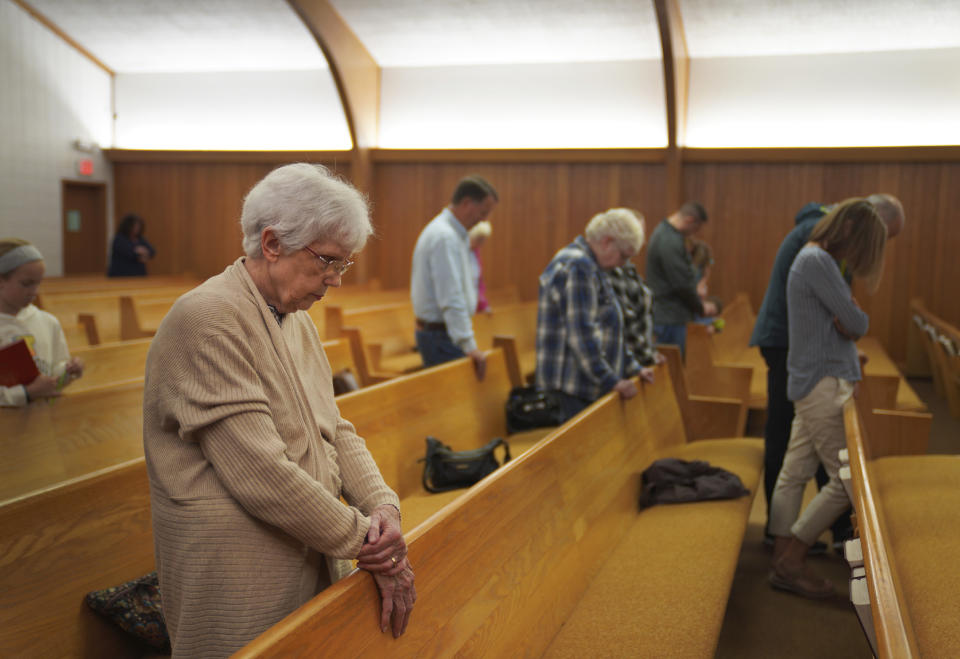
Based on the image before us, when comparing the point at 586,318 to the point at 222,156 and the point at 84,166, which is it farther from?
the point at 84,166

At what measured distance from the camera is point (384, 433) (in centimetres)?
320

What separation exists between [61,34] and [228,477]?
34.3ft

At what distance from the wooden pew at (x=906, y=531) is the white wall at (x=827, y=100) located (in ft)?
18.7

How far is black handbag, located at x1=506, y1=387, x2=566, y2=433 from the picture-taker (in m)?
4.18

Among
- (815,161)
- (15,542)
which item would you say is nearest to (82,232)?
(815,161)

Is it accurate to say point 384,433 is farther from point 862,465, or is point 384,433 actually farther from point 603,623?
point 862,465

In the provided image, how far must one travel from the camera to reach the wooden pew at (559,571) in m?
1.56

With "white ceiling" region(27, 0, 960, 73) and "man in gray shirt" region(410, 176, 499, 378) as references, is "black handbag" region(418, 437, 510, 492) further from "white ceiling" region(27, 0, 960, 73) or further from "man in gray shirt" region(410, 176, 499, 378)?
"white ceiling" region(27, 0, 960, 73)

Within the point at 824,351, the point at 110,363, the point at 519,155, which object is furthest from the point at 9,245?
the point at 519,155

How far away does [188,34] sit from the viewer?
973cm

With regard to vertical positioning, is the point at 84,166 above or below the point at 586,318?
above

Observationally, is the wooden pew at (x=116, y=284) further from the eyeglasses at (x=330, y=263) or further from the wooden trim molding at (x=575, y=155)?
the eyeglasses at (x=330, y=263)

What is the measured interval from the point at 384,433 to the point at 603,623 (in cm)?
119

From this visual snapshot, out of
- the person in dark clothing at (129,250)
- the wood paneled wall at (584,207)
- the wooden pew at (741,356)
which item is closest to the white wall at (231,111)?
the wood paneled wall at (584,207)
